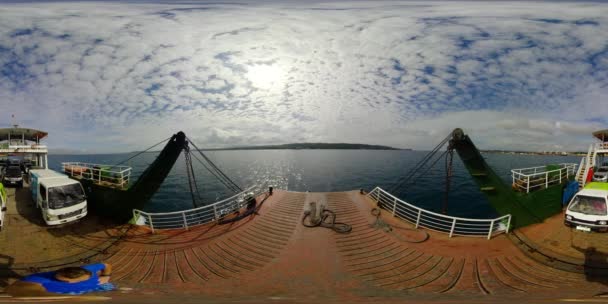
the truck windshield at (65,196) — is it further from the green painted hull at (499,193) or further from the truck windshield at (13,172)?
the green painted hull at (499,193)

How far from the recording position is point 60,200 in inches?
425

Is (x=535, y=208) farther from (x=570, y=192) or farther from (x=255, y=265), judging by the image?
(x=255, y=265)

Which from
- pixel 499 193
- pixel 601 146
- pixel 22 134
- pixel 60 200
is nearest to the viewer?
pixel 60 200

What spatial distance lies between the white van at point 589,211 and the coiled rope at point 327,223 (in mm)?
8997

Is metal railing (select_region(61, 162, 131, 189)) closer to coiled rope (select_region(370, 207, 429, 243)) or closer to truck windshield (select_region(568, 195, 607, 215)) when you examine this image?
coiled rope (select_region(370, 207, 429, 243))

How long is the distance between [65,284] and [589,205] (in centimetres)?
1879

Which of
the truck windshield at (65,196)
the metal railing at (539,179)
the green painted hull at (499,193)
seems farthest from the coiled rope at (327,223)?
the truck windshield at (65,196)

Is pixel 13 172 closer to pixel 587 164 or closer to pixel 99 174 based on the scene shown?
pixel 99 174

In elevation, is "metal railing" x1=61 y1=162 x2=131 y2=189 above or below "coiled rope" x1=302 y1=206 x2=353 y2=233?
above

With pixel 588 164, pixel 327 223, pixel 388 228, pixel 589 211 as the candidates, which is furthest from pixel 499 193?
pixel 588 164

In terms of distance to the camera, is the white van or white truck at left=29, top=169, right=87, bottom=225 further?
white truck at left=29, top=169, right=87, bottom=225

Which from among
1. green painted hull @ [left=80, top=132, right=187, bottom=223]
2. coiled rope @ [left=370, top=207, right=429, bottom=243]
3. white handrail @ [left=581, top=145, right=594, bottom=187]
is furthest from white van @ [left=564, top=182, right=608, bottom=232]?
green painted hull @ [left=80, top=132, right=187, bottom=223]

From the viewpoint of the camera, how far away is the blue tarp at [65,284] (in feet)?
22.9

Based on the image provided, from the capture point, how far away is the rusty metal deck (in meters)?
6.91
